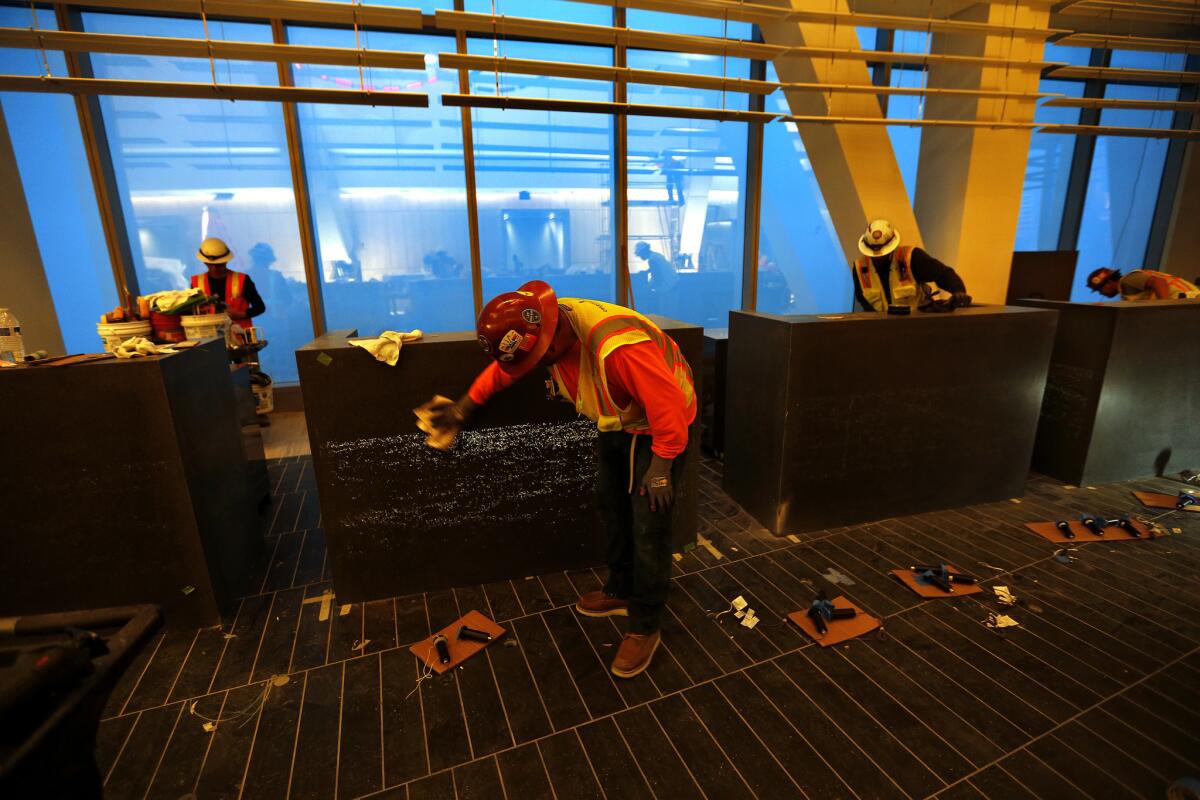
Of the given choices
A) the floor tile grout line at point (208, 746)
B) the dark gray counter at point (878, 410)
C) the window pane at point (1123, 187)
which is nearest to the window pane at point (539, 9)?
the dark gray counter at point (878, 410)

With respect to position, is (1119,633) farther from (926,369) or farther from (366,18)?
(366,18)

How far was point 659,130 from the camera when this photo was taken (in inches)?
215

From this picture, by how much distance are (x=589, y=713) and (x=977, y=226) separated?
5.01 metres

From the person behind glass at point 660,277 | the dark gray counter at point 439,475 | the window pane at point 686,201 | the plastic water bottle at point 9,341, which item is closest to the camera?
the plastic water bottle at point 9,341

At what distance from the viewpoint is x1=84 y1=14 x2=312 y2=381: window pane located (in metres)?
4.48

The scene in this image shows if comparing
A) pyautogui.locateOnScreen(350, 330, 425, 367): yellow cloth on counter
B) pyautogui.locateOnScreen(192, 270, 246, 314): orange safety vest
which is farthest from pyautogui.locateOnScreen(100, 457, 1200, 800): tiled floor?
pyautogui.locateOnScreen(192, 270, 246, 314): orange safety vest

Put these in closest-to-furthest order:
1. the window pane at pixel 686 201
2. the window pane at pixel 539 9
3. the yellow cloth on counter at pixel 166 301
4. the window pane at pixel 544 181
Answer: the yellow cloth on counter at pixel 166 301 → the window pane at pixel 539 9 → the window pane at pixel 544 181 → the window pane at pixel 686 201

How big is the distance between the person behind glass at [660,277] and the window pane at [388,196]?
72.9 inches

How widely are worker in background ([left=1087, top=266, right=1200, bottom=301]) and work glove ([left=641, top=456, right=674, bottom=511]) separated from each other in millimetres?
3907

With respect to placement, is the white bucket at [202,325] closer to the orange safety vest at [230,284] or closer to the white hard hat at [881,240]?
the orange safety vest at [230,284]

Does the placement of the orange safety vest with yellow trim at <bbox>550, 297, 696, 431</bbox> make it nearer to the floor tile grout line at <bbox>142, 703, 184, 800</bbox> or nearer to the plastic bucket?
the floor tile grout line at <bbox>142, 703, 184, 800</bbox>

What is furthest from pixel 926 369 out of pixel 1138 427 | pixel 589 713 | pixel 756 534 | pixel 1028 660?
pixel 589 713

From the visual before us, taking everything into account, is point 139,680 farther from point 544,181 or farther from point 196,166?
point 544,181

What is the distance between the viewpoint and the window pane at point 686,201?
538cm
